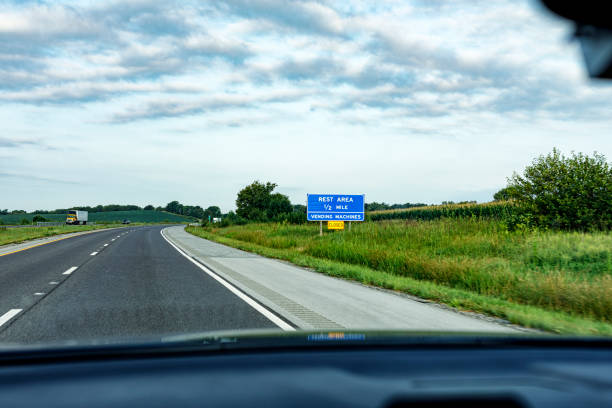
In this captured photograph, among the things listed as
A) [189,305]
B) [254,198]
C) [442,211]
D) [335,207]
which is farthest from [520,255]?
[254,198]

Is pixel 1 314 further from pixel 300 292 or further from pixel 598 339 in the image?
pixel 598 339

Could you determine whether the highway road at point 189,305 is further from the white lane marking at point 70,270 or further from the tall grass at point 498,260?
the tall grass at point 498,260

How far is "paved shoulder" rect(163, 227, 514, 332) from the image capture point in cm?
727

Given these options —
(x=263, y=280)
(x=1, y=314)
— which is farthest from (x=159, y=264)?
(x=1, y=314)

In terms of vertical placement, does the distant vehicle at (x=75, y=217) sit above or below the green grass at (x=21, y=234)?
above

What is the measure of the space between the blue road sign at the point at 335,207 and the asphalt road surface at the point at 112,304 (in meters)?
15.5

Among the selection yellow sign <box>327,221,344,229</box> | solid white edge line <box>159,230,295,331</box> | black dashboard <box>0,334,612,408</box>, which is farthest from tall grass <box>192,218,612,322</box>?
black dashboard <box>0,334,612,408</box>

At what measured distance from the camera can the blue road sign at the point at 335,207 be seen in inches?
1188

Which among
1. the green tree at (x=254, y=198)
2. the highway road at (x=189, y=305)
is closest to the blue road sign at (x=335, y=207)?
the highway road at (x=189, y=305)

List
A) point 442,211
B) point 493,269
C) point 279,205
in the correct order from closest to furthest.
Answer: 1. point 493,269
2. point 442,211
3. point 279,205

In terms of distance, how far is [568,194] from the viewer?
70.1 ft

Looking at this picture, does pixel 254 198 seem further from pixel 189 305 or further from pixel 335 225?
pixel 189 305

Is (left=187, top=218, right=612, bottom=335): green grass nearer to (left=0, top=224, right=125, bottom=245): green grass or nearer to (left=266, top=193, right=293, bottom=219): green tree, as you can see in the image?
(left=0, top=224, right=125, bottom=245): green grass

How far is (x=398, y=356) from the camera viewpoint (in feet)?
7.43
